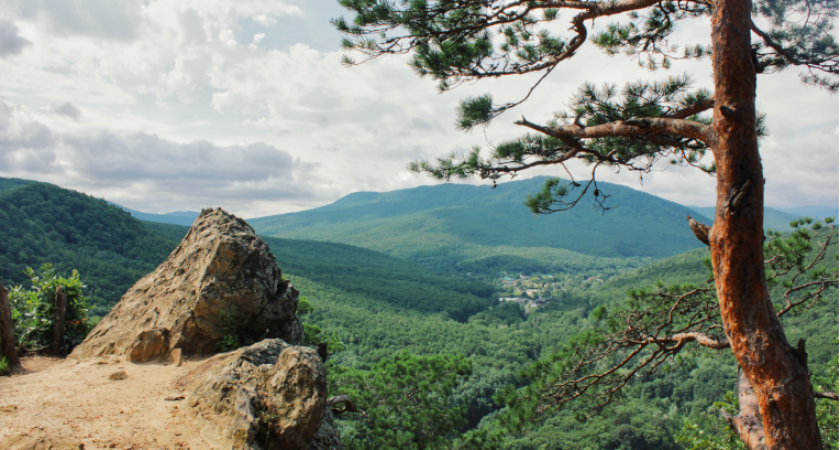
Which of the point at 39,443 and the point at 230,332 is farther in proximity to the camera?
the point at 230,332

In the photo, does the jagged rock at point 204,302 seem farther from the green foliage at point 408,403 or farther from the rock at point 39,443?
the green foliage at point 408,403

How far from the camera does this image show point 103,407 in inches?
160

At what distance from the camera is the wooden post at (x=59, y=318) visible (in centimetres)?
617

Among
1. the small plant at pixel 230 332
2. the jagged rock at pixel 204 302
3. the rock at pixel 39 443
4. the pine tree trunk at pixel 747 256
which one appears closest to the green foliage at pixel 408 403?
the jagged rock at pixel 204 302

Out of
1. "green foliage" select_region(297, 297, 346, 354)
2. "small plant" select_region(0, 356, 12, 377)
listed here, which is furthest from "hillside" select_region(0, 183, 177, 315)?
"small plant" select_region(0, 356, 12, 377)

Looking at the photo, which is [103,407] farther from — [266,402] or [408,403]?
→ [408,403]

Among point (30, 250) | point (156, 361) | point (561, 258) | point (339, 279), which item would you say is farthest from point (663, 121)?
point (561, 258)

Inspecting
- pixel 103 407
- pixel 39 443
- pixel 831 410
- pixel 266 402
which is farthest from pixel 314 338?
pixel 831 410

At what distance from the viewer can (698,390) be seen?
37938 millimetres

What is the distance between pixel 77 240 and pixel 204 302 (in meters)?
41.9

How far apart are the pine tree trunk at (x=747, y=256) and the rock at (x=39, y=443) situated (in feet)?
17.3

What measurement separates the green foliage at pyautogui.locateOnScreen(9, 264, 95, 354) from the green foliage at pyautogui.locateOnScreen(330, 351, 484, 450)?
6.33m

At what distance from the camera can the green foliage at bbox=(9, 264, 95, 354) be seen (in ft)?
20.3

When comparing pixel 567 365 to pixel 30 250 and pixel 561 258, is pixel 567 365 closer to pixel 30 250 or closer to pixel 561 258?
pixel 30 250
